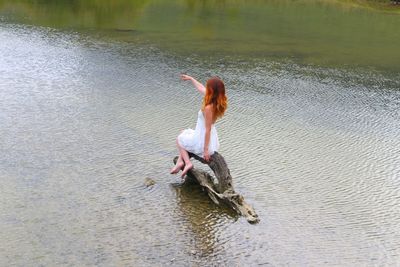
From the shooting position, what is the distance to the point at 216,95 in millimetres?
7418

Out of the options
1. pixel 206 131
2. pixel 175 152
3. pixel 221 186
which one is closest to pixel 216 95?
pixel 206 131

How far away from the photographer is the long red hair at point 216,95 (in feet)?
24.1

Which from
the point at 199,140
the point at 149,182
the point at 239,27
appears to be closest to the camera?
the point at 199,140

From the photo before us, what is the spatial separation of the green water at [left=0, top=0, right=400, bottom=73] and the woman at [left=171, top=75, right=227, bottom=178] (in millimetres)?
10959

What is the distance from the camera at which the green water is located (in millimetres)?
20109

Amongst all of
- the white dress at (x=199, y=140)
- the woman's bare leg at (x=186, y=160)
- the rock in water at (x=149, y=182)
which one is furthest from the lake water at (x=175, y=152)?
the white dress at (x=199, y=140)

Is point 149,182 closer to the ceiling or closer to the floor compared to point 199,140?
closer to the floor

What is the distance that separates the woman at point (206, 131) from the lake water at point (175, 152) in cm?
44

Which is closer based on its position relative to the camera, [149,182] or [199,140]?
[199,140]

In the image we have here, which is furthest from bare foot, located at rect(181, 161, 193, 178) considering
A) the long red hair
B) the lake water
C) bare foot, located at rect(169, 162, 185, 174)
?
the long red hair

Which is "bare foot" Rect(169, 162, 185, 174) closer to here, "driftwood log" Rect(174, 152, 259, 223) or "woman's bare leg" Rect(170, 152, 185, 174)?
"woman's bare leg" Rect(170, 152, 185, 174)

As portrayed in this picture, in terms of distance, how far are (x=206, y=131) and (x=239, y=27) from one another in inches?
758

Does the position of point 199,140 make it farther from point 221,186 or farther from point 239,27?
point 239,27

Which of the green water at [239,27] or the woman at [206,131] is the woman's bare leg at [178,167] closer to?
the woman at [206,131]
